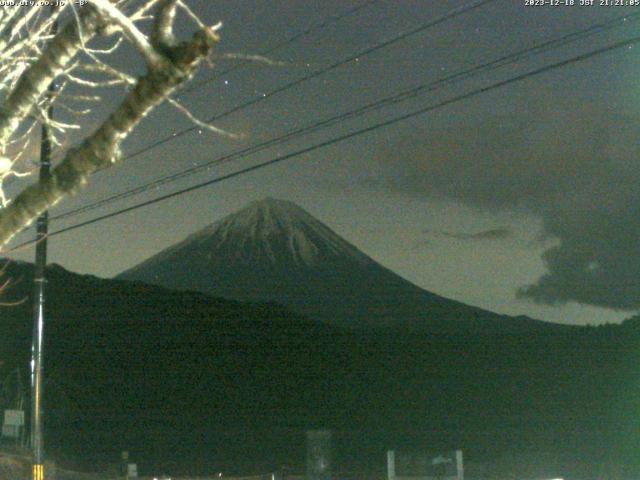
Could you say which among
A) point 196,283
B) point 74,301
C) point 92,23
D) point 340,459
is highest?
point 196,283

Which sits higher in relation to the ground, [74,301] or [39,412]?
[74,301]

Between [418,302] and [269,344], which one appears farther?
[418,302]

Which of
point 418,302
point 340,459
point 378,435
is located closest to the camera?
point 340,459

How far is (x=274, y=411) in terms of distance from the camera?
229ft

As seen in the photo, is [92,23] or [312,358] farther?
[312,358]

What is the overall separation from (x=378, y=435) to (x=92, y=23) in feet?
197

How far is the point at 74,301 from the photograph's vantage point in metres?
72.8

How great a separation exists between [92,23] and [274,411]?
65773mm

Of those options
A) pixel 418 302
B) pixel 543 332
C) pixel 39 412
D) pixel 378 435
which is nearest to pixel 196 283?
pixel 418 302

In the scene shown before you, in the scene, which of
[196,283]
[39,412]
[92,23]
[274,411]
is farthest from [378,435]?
[196,283]

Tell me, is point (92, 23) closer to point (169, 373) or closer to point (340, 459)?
point (340, 459)

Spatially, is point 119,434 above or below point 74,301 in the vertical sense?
below

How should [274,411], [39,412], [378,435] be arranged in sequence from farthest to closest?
1. [274,411]
2. [378,435]
3. [39,412]

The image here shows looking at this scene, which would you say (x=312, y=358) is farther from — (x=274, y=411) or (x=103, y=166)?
(x=103, y=166)
